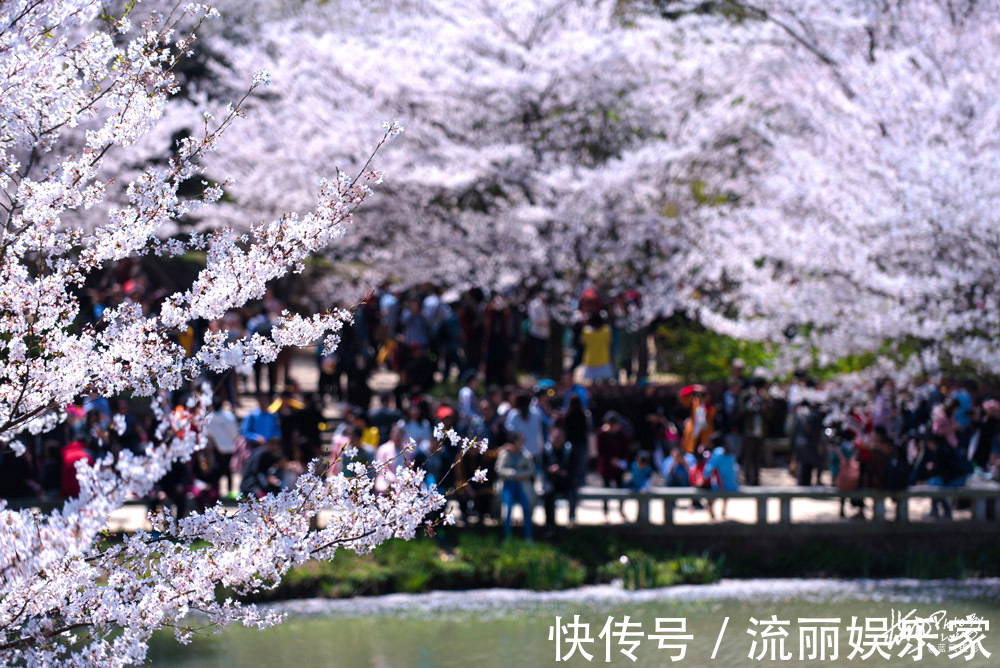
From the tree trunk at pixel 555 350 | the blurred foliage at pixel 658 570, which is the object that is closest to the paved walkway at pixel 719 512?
the blurred foliage at pixel 658 570

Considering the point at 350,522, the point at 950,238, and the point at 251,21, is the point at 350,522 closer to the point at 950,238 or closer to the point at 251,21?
the point at 950,238

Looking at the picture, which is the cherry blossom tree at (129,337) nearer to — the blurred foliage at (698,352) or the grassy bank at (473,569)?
the grassy bank at (473,569)

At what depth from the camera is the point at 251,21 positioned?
70.1 feet

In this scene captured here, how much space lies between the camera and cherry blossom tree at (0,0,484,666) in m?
4.04

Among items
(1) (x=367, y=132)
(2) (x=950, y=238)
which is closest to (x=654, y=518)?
(2) (x=950, y=238)

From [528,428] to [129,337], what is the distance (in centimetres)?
809

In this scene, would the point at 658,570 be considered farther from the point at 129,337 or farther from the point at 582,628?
the point at 129,337

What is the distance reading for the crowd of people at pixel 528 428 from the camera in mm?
11422

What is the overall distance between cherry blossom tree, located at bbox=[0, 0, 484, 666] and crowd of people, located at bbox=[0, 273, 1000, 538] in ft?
16.6

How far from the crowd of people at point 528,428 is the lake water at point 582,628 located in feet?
3.48

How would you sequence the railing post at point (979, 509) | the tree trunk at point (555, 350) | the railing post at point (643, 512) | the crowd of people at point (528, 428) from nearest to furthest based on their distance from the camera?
1. the crowd of people at point (528, 428)
2. the railing post at point (643, 512)
3. the railing post at point (979, 509)
4. the tree trunk at point (555, 350)

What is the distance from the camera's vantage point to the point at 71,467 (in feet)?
35.0

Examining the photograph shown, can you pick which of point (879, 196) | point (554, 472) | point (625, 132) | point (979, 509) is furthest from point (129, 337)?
point (625, 132)

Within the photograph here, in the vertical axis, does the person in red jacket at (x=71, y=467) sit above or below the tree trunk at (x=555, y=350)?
below
